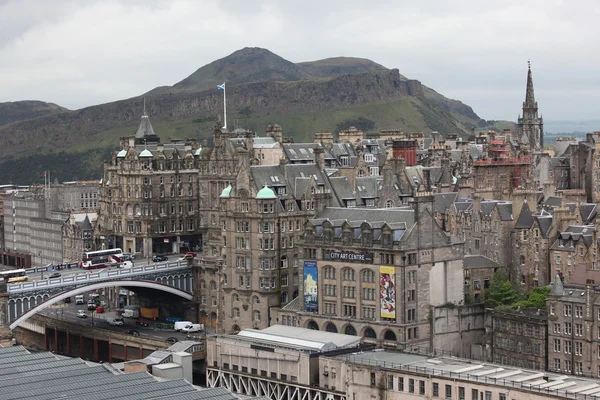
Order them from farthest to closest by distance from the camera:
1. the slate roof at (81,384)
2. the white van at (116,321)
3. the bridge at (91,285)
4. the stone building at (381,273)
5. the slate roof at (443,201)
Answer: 1. the white van at (116,321)
2. the slate roof at (443,201)
3. the bridge at (91,285)
4. the stone building at (381,273)
5. the slate roof at (81,384)

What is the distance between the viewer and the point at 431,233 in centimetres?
14262

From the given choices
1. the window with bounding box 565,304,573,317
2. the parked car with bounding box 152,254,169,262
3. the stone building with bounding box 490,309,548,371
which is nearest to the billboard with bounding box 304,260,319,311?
the stone building with bounding box 490,309,548,371

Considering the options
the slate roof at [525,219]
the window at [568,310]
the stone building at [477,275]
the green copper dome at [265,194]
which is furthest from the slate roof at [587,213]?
the green copper dome at [265,194]

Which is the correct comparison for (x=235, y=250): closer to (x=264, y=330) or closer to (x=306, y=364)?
(x=264, y=330)

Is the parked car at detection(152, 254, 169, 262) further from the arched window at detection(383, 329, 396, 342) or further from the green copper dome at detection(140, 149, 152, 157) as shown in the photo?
the arched window at detection(383, 329, 396, 342)

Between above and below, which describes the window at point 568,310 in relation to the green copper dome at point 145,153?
below

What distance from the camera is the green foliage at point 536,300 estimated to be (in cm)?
14262

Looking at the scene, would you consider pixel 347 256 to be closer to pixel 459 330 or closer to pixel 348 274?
pixel 348 274

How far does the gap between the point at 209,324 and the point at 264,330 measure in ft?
86.3

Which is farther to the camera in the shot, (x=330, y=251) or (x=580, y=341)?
(x=330, y=251)

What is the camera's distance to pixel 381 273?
142 metres

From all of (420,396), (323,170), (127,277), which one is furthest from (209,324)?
(420,396)

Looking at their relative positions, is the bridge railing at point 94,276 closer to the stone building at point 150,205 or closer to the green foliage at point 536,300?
the stone building at point 150,205

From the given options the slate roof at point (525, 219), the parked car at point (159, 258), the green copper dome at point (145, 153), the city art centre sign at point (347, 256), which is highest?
the green copper dome at point (145, 153)
